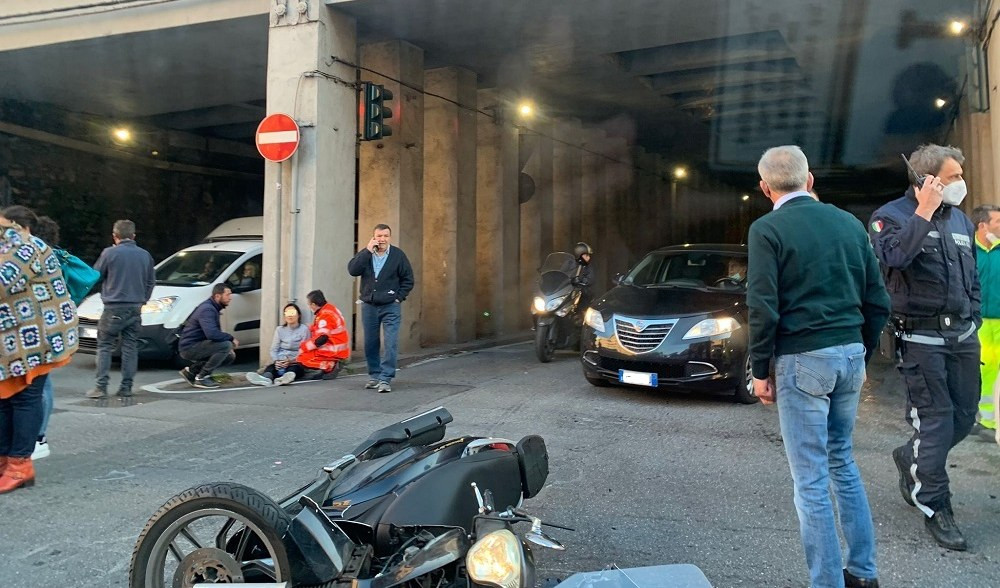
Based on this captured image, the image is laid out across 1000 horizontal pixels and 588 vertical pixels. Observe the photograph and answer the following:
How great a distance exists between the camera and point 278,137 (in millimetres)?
9945

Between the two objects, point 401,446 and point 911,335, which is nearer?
point 401,446

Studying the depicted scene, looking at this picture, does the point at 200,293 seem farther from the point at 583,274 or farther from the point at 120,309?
the point at 583,274

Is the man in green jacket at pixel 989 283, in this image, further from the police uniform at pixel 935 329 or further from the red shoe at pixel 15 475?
the red shoe at pixel 15 475

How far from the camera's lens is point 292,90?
10289 mm

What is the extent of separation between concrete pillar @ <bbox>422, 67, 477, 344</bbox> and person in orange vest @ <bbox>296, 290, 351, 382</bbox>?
4005 mm

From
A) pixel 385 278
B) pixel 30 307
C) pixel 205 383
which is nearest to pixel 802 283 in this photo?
pixel 30 307

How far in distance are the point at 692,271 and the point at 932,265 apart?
467cm

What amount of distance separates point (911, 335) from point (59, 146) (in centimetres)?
1762

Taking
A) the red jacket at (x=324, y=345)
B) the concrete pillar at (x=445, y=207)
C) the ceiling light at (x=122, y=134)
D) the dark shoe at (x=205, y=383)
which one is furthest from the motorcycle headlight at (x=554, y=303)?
the ceiling light at (x=122, y=134)

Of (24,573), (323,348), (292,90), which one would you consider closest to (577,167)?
(292,90)

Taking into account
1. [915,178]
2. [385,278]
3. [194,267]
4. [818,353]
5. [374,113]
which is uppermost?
[374,113]

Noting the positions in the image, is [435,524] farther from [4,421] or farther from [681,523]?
[4,421]

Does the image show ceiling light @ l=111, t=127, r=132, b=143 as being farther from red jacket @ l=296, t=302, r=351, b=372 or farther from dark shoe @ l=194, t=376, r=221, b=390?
red jacket @ l=296, t=302, r=351, b=372

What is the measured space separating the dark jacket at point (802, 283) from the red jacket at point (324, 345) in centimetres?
702
